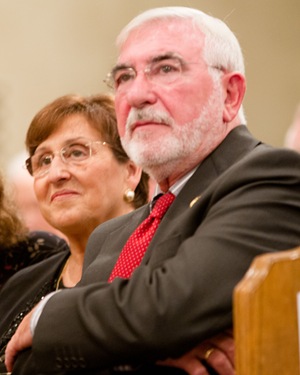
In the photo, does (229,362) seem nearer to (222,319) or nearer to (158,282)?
(222,319)

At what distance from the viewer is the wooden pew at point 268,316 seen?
1.71 m

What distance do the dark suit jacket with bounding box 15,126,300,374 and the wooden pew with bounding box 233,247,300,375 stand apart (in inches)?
11.4

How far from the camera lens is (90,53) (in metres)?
7.16

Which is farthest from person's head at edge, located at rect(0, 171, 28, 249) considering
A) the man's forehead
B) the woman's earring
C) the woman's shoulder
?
the man's forehead

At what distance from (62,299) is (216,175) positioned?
619 millimetres

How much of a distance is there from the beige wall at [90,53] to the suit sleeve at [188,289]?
16.0ft

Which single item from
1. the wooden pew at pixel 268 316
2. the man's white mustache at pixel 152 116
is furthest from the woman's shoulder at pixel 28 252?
the wooden pew at pixel 268 316

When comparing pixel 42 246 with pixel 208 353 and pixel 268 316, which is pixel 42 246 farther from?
pixel 268 316

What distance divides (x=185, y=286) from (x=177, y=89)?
2.61ft

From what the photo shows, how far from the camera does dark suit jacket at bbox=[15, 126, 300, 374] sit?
2.02 metres

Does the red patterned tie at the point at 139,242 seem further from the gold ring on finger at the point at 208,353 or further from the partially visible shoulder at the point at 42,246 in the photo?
the partially visible shoulder at the point at 42,246

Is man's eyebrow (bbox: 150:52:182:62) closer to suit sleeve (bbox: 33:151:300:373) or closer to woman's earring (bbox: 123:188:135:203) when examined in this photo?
suit sleeve (bbox: 33:151:300:373)

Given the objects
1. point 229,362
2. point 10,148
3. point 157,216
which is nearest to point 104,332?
point 229,362

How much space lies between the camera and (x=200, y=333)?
6.63 feet
